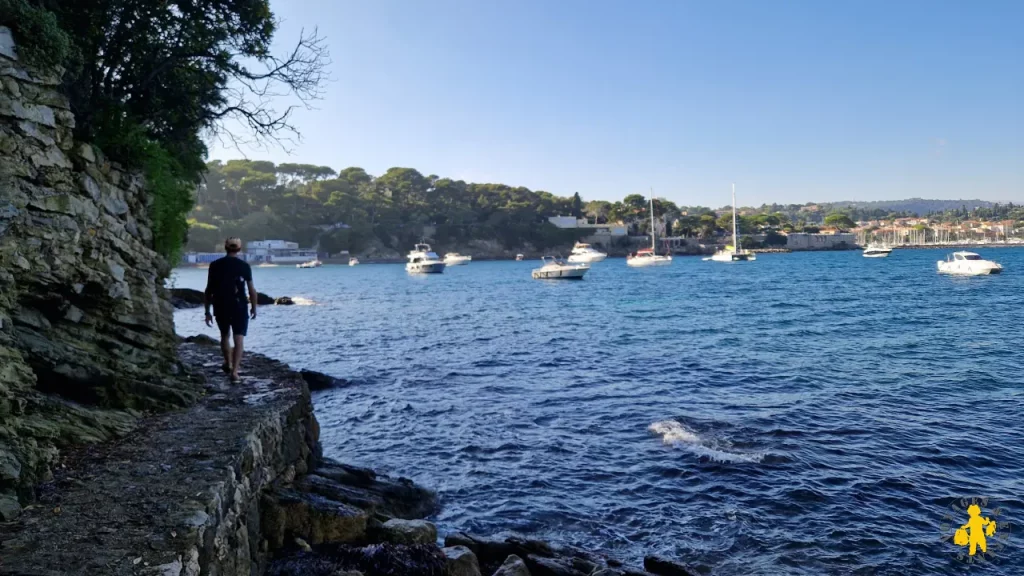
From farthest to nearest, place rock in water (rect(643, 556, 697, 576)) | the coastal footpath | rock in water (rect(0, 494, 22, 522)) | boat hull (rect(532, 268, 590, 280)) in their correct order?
boat hull (rect(532, 268, 590, 280)) → rock in water (rect(643, 556, 697, 576)) → the coastal footpath → rock in water (rect(0, 494, 22, 522))

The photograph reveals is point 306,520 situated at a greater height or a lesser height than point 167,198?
lesser

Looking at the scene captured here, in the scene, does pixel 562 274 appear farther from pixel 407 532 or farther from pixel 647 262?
pixel 407 532

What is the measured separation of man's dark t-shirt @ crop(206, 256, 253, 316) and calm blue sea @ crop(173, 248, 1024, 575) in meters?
3.26

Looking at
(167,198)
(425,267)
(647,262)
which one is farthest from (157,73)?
(647,262)

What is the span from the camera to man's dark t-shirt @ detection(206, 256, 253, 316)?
7465mm

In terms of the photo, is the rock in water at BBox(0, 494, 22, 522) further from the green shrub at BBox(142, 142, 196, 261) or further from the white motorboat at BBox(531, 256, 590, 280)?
the white motorboat at BBox(531, 256, 590, 280)

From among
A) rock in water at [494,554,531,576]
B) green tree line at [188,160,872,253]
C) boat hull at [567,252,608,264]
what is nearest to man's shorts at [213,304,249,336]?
rock in water at [494,554,531,576]

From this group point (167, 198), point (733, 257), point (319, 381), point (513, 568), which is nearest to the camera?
point (513, 568)

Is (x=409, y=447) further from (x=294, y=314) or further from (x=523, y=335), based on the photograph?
(x=294, y=314)

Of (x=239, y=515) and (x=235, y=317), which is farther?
(x=235, y=317)

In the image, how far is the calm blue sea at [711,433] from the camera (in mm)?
6660

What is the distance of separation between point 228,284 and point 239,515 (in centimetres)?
368

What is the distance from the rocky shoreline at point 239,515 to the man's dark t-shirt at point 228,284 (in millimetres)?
972

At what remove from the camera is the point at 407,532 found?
224 inches
